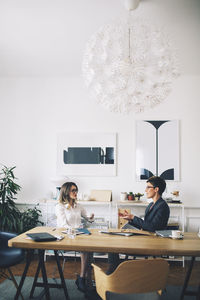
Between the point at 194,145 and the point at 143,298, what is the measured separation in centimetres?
318

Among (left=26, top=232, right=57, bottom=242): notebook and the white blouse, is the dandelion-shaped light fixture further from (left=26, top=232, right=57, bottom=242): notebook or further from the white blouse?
the white blouse

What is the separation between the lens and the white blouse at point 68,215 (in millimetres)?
3551

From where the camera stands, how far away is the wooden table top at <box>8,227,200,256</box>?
246 centimetres

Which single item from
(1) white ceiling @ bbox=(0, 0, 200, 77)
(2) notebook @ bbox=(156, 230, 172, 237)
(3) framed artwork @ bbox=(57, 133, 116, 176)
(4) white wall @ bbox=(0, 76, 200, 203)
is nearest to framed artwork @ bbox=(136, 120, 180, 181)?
(4) white wall @ bbox=(0, 76, 200, 203)

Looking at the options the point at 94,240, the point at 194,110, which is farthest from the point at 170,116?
the point at 94,240

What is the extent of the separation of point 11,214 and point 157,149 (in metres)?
2.68

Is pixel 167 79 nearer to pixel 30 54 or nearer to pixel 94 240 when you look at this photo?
pixel 94 240

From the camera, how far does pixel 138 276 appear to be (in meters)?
1.98

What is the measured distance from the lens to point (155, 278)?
6.63 ft

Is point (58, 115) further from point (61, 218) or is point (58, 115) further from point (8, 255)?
point (8, 255)

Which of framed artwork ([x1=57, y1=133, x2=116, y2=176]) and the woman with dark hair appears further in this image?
framed artwork ([x1=57, y1=133, x2=116, y2=176])

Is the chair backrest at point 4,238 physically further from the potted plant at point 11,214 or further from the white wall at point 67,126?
the white wall at point 67,126

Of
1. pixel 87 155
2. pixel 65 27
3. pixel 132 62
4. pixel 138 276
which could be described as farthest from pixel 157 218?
pixel 65 27

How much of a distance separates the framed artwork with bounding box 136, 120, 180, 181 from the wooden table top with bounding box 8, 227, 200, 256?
1994mm
